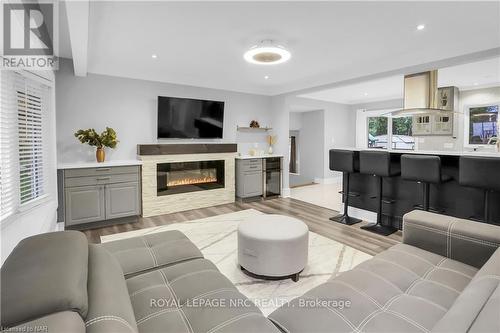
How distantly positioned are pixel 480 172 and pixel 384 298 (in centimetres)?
225

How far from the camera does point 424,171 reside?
10.9 ft

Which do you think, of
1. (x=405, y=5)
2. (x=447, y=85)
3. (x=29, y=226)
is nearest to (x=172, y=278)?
(x=29, y=226)

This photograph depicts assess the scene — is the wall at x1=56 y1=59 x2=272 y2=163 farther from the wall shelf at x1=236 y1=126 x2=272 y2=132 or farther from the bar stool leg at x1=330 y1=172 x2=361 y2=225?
the bar stool leg at x1=330 y1=172 x2=361 y2=225

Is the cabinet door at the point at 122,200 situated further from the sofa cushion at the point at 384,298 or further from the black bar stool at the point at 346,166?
the sofa cushion at the point at 384,298

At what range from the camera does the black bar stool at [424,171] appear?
3229mm

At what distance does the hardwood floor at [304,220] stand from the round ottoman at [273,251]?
3.84 feet

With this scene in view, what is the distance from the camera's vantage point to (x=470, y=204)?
3.29 meters

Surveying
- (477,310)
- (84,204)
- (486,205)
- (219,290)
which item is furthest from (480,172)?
(84,204)

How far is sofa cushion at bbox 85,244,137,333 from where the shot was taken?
88cm

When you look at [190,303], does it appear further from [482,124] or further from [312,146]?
[482,124]

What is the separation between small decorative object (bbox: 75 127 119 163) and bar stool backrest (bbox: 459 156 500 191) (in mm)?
4766

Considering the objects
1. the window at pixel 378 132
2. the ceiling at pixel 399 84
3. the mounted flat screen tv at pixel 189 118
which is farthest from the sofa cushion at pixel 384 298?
the window at pixel 378 132

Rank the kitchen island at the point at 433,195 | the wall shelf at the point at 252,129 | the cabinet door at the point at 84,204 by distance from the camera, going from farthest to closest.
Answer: the wall shelf at the point at 252,129, the cabinet door at the point at 84,204, the kitchen island at the point at 433,195

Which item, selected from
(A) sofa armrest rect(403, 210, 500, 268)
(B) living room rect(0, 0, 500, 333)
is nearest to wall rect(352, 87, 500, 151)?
(B) living room rect(0, 0, 500, 333)
